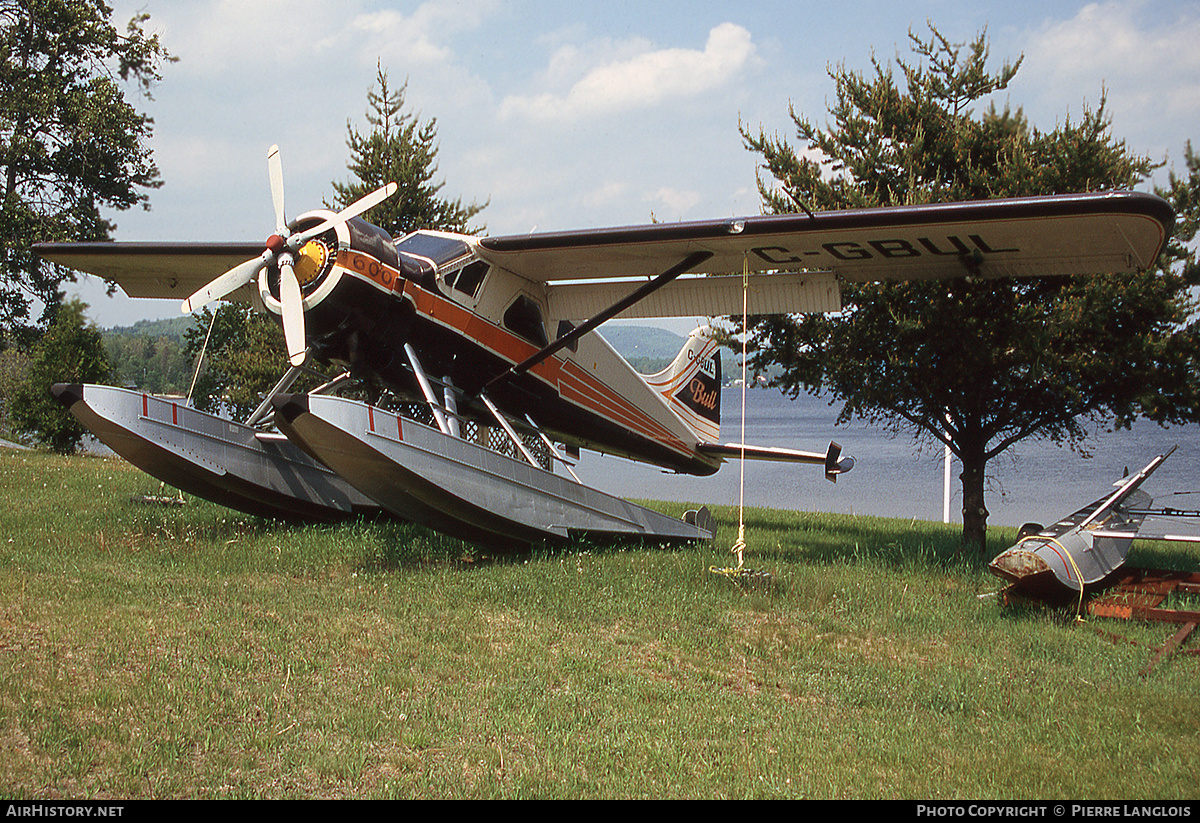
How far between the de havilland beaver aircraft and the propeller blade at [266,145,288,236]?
2 centimetres

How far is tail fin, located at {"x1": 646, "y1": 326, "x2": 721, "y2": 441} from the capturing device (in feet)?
43.0

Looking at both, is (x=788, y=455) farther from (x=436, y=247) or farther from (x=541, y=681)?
(x=541, y=681)

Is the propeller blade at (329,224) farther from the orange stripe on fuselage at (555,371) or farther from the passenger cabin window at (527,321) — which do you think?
the passenger cabin window at (527,321)

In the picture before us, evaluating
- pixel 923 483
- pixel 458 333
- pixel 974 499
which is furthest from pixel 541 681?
pixel 923 483

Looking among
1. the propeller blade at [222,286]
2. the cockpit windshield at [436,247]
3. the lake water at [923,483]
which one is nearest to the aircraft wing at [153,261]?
the propeller blade at [222,286]

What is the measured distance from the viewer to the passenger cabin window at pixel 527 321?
9.80 m

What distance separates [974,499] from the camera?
11.3 meters

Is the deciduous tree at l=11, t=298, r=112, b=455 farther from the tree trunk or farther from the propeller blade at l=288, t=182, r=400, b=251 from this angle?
the tree trunk

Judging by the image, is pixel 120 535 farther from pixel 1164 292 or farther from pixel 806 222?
pixel 1164 292

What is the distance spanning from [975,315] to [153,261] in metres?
10.6

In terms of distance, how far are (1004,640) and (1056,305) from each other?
5216 millimetres

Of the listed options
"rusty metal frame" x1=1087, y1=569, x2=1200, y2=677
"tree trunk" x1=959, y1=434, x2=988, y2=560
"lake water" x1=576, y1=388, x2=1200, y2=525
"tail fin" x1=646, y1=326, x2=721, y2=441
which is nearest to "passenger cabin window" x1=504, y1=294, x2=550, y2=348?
"tail fin" x1=646, y1=326, x2=721, y2=441

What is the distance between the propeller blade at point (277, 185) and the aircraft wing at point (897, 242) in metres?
2.04

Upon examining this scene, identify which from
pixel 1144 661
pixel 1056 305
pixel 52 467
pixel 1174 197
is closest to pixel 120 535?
pixel 52 467
